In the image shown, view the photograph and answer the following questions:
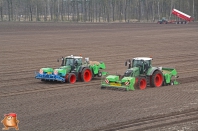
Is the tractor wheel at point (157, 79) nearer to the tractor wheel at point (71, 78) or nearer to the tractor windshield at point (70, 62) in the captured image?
the tractor wheel at point (71, 78)

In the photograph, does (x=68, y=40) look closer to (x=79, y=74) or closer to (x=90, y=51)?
(x=90, y=51)

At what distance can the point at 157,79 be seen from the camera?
2259 cm

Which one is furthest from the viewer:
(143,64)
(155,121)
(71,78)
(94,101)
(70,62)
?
(70,62)

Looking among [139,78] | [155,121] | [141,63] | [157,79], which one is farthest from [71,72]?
[155,121]

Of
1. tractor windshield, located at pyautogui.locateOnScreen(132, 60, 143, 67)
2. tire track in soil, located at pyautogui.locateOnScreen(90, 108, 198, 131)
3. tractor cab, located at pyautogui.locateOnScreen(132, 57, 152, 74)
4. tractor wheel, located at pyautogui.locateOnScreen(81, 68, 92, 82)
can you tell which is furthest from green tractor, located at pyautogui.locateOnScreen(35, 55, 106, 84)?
tire track in soil, located at pyautogui.locateOnScreen(90, 108, 198, 131)

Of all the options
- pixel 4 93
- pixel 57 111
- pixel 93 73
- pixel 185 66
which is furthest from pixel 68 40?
pixel 57 111

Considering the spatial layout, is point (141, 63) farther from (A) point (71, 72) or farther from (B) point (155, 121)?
(B) point (155, 121)

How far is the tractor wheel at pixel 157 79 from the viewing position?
22173 millimetres

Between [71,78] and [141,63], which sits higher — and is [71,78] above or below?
below

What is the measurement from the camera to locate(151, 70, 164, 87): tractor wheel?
2217cm

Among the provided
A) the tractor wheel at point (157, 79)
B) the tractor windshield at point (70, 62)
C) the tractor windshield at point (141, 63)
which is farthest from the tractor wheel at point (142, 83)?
the tractor windshield at point (70, 62)

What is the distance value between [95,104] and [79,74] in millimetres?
6324

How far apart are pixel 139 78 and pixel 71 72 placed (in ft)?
13.3

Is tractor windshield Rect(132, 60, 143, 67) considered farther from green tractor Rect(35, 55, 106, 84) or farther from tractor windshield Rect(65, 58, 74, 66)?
tractor windshield Rect(65, 58, 74, 66)
